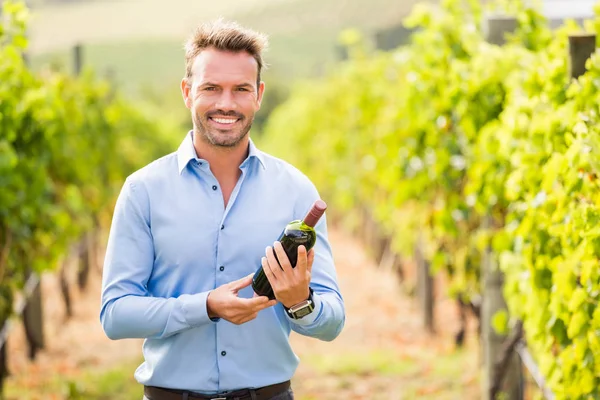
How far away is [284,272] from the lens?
95.3 inches

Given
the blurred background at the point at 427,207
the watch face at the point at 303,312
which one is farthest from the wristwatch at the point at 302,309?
the blurred background at the point at 427,207

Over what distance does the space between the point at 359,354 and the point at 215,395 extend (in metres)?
6.45

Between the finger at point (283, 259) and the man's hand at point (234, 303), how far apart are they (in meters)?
0.11

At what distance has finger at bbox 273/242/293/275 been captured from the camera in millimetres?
2406

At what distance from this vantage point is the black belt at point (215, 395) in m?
2.65

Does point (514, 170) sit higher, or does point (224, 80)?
point (224, 80)

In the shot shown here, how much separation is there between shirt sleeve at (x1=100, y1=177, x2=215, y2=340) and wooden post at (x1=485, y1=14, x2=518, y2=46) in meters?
3.48

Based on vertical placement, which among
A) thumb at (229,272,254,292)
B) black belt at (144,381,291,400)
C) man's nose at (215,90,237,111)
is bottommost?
black belt at (144,381,291,400)

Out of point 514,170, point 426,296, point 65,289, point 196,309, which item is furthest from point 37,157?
point 426,296

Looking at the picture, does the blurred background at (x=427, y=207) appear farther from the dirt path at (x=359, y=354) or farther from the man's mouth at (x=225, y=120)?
the man's mouth at (x=225, y=120)

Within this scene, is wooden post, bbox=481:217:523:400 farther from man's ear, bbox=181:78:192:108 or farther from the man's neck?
man's ear, bbox=181:78:192:108

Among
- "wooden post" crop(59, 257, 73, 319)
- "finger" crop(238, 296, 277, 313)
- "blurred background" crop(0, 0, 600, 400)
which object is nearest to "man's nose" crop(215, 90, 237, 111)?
"blurred background" crop(0, 0, 600, 400)

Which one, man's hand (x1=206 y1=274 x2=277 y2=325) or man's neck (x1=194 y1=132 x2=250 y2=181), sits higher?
man's neck (x1=194 y1=132 x2=250 y2=181)

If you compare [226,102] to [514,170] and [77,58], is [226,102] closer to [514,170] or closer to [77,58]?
[514,170]
